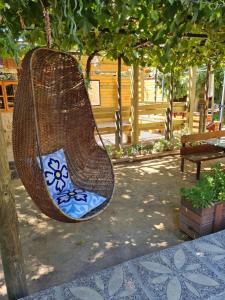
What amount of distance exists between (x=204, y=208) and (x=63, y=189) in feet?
4.40

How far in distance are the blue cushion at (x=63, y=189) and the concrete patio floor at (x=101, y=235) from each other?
0.44 metres

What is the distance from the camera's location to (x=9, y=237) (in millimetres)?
1429

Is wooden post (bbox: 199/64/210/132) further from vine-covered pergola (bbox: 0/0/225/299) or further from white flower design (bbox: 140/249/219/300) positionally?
white flower design (bbox: 140/249/219/300)

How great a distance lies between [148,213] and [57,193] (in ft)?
3.64

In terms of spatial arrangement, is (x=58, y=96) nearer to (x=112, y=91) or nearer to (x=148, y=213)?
(x=148, y=213)

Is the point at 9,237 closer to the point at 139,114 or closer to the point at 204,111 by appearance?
the point at 139,114

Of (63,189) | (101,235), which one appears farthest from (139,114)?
(101,235)

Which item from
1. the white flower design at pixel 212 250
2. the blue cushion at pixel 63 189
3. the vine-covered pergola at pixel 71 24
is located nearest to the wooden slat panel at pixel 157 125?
the vine-covered pergola at pixel 71 24

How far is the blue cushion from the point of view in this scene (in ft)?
7.05

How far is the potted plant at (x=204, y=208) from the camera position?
2205 millimetres

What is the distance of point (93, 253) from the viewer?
86.5 inches

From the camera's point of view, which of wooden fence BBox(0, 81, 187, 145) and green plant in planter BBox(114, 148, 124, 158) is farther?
green plant in planter BBox(114, 148, 124, 158)

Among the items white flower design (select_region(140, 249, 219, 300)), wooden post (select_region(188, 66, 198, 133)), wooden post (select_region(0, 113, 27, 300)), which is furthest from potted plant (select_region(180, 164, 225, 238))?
wooden post (select_region(188, 66, 198, 133))

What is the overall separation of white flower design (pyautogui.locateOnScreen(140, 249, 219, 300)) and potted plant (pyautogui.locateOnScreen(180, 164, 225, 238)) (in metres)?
0.43
